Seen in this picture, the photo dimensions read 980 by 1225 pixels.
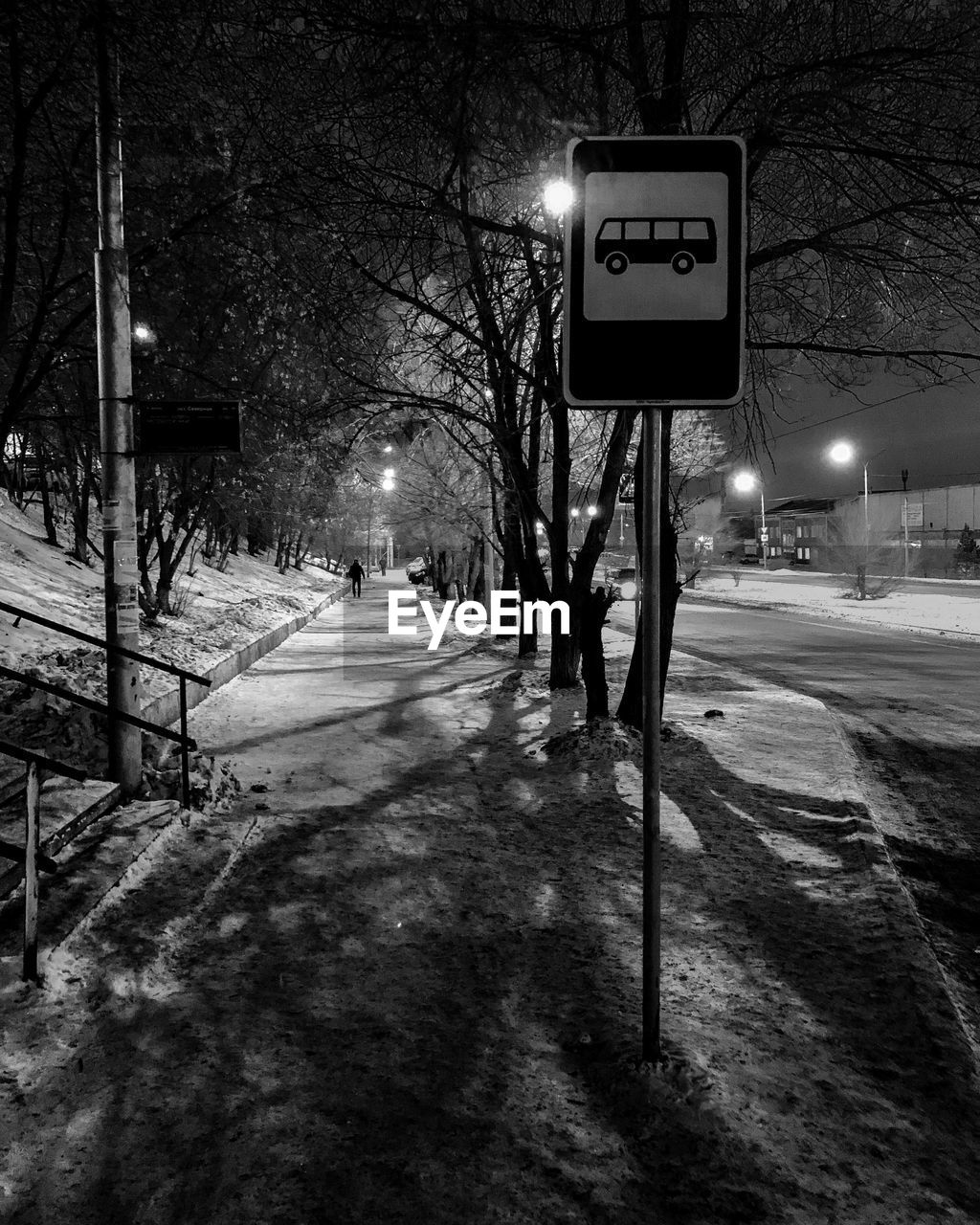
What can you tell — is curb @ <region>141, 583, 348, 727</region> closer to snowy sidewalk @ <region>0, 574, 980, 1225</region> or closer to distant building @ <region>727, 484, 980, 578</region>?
snowy sidewalk @ <region>0, 574, 980, 1225</region>

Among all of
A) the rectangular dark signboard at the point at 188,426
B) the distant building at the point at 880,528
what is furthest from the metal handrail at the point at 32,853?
the distant building at the point at 880,528

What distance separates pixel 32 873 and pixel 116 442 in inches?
144

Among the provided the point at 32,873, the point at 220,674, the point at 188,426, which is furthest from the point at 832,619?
the point at 32,873

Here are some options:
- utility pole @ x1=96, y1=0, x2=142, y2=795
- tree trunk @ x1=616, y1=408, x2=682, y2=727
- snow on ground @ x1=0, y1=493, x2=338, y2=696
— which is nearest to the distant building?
snow on ground @ x1=0, y1=493, x2=338, y2=696

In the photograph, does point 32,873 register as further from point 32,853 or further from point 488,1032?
point 488,1032

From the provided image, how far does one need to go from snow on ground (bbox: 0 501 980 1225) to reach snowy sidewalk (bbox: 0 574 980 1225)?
1 centimetres

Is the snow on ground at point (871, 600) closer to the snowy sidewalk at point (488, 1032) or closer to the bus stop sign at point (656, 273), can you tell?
the snowy sidewalk at point (488, 1032)

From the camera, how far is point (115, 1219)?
8.09 ft

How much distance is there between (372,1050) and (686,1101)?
1.16 m

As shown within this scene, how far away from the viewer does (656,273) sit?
3.04 m

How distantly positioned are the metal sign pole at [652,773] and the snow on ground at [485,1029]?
227 mm

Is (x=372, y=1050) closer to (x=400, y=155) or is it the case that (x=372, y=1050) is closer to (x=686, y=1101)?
(x=686, y=1101)

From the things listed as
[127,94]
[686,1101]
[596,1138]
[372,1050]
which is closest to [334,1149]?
[372,1050]

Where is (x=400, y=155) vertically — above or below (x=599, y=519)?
above
